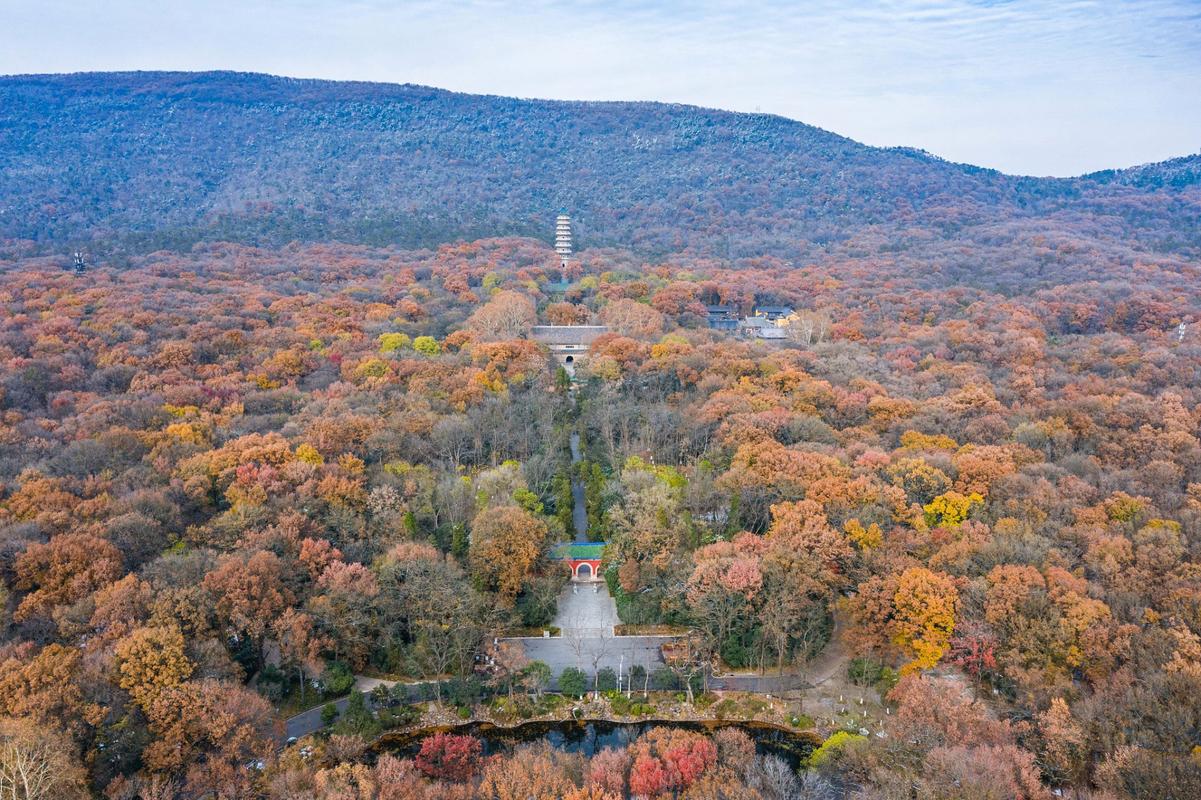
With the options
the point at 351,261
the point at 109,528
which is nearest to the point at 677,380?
the point at 109,528

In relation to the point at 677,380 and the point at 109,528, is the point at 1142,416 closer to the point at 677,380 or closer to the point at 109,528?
the point at 677,380

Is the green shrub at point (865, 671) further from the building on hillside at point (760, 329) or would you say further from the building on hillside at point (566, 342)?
the building on hillside at point (760, 329)

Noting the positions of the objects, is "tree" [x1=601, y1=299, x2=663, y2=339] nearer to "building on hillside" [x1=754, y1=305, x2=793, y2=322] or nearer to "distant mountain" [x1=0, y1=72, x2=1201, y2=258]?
"building on hillside" [x1=754, y1=305, x2=793, y2=322]

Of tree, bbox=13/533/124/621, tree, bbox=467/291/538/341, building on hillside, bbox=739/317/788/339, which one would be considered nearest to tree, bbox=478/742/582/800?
tree, bbox=13/533/124/621

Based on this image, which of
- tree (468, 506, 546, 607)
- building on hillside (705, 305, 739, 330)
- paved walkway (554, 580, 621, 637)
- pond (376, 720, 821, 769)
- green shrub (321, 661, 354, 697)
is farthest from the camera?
building on hillside (705, 305, 739, 330)

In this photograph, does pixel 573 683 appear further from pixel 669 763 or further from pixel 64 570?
pixel 64 570

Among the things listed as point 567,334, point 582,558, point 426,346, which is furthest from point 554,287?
point 582,558
